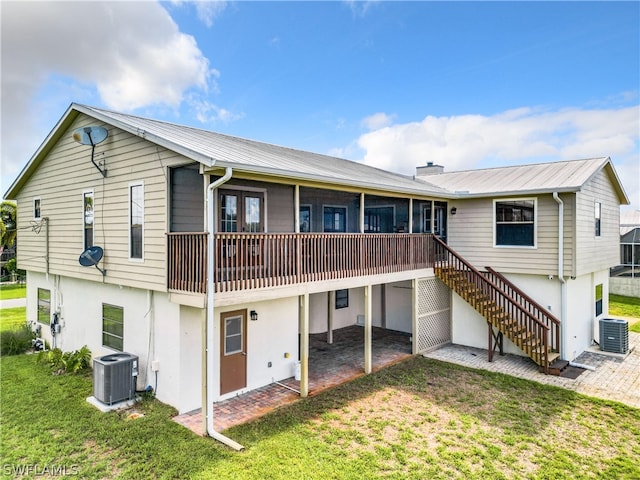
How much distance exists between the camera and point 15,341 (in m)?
11.9

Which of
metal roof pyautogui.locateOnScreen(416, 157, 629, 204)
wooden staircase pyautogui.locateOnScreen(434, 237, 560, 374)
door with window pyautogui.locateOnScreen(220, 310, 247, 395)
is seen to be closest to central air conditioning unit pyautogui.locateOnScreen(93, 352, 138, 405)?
door with window pyautogui.locateOnScreen(220, 310, 247, 395)

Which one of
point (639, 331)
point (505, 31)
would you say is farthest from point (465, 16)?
point (639, 331)

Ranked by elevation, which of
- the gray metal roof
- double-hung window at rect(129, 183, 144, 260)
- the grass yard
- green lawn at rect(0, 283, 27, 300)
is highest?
the gray metal roof

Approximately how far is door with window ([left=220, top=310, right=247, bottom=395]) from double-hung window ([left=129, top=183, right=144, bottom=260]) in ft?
7.52

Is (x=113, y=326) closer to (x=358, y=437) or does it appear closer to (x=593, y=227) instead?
(x=358, y=437)

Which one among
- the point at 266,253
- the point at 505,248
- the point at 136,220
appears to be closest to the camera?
the point at 266,253

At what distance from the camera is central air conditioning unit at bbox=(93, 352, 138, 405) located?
771 centimetres

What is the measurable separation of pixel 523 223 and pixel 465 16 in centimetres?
927

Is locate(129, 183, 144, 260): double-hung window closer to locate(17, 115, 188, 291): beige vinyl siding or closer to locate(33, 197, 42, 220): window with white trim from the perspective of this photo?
locate(17, 115, 188, 291): beige vinyl siding

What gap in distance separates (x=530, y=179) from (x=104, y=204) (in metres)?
12.3

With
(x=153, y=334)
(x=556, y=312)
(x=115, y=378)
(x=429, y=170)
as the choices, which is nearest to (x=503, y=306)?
(x=556, y=312)

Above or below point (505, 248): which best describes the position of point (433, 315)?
below

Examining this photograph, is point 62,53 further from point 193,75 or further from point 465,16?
point 465,16

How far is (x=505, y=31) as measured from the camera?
16031mm
